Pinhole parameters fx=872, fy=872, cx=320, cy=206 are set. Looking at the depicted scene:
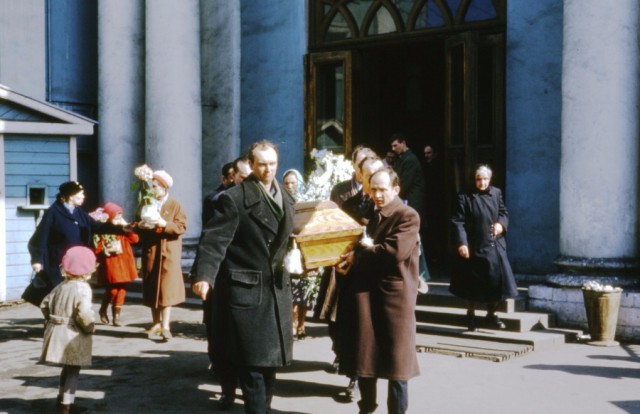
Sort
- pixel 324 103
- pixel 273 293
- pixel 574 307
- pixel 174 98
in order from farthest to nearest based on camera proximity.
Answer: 1. pixel 174 98
2. pixel 324 103
3. pixel 574 307
4. pixel 273 293

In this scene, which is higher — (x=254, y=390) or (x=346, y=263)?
(x=346, y=263)

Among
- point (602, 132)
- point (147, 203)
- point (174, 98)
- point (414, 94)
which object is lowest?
point (147, 203)

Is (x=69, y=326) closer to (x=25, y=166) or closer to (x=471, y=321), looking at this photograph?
(x=471, y=321)

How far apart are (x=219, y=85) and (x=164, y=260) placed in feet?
17.6

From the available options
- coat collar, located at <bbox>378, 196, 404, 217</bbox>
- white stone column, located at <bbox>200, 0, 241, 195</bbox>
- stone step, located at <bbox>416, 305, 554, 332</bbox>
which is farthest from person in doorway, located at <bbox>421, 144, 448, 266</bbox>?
coat collar, located at <bbox>378, 196, 404, 217</bbox>

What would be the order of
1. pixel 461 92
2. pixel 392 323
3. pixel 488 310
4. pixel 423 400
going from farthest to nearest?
pixel 461 92 → pixel 488 310 → pixel 423 400 → pixel 392 323

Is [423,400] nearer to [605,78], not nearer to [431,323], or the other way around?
[431,323]

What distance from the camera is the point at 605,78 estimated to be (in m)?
9.48

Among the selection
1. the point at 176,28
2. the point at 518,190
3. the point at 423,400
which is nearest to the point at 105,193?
the point at 176,28

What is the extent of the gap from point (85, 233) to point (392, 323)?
4863mm

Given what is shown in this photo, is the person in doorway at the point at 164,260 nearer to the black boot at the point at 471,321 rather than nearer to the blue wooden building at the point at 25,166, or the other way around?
the black boot at the point at 471,321

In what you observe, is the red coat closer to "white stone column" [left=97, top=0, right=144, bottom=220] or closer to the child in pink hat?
"white stone column" [left=97, top=0, right=144, bottom=220]

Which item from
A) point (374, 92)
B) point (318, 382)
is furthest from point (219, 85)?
point (318, 382)

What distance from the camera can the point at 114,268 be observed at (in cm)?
1062
